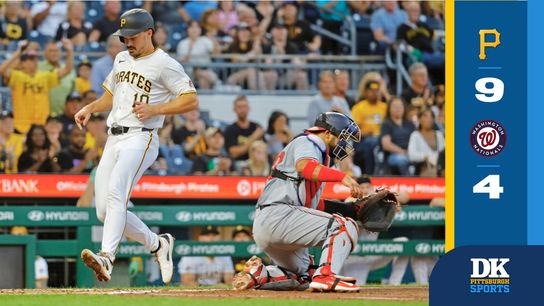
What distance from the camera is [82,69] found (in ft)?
51.1

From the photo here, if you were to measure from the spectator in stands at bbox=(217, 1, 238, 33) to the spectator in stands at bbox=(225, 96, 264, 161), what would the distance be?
172 cm

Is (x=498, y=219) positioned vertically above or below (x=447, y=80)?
below

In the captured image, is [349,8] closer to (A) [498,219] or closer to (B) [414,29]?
(B) [414,29]

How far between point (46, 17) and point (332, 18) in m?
4.17

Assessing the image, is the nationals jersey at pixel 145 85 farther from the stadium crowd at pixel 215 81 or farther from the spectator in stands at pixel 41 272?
the stadium crowd at pixel 215 81

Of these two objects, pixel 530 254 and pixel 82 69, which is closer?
pixel 530 254

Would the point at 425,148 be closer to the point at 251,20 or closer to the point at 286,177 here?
the point at 251,20

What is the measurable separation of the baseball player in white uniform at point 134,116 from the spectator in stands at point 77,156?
4.97m

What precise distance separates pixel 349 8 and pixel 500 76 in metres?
9.78

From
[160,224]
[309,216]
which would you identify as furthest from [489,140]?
[160,224]

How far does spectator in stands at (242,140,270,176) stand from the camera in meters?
15.3

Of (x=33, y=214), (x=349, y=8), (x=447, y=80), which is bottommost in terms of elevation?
(x=33, y=214)

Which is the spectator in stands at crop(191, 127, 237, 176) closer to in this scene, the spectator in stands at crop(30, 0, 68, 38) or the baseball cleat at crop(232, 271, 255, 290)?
the spectator in stands at crop(30, 0, 68, 38)

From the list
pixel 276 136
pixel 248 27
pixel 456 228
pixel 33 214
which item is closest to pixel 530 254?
pixel 456 228
